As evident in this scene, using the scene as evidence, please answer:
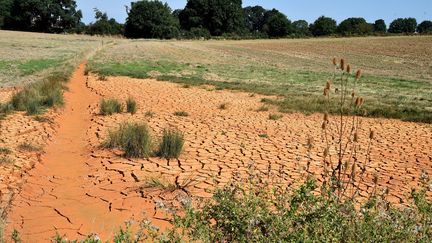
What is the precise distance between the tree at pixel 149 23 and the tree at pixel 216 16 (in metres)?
15.4

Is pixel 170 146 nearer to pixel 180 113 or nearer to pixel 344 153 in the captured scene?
pixel 344 153

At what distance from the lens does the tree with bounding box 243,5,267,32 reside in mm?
143125

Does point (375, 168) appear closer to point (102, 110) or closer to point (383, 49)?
point (102, 110)

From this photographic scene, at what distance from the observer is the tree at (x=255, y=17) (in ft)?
470

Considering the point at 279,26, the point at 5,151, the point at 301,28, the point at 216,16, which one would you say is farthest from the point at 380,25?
the point at 5,151

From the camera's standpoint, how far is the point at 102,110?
10109mm

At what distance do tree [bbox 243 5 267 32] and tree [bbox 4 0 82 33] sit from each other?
7171 centimetres

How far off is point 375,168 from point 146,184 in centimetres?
375

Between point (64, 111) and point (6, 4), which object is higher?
point (6, 4)

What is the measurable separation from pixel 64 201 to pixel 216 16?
96.6 m

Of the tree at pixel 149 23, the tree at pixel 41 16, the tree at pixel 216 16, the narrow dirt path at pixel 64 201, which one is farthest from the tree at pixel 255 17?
the narrow dirt path at pixel 64 201

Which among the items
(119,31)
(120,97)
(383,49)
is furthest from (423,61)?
(119,31)

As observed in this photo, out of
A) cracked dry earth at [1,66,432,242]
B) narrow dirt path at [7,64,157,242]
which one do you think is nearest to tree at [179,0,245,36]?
cracked dry earth at [1,66,432,242]

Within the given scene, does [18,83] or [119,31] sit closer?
[18,83]
